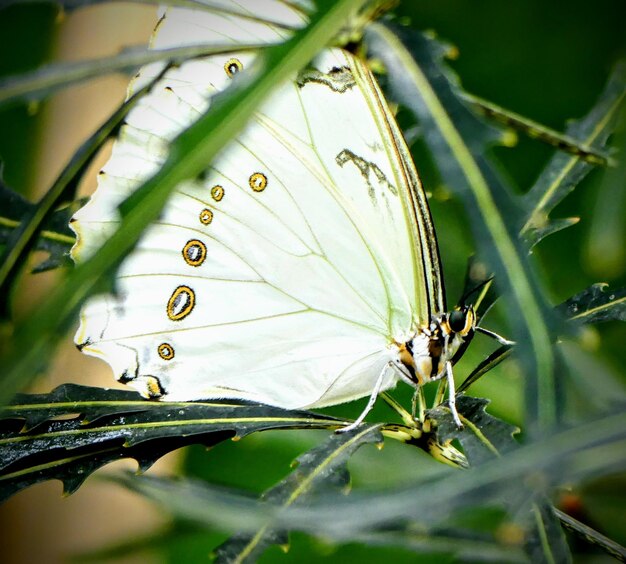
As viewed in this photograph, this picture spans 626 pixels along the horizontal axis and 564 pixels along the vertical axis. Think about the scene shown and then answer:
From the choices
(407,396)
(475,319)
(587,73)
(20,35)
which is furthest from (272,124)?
(20,35)

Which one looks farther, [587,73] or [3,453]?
[587,73]

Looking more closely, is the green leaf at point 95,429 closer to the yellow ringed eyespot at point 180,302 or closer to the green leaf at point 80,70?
the yellow ringed eyespot at point 180,302

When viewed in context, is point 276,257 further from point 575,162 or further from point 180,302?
point 575,162

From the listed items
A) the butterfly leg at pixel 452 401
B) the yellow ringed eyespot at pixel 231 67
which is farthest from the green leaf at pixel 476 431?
the yellow ringed eyespot at pixel 231 67

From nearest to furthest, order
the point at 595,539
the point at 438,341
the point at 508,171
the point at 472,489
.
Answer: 1. the point at 472,489
2. the point at 595,539
3. the point at 438,341
4. the point at 508,171

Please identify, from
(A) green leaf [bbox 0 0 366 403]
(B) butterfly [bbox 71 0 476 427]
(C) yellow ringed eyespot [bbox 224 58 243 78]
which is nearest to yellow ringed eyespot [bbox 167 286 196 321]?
(B) butterfly [bbox 71 0 476 427]

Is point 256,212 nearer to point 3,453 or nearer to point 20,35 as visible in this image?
point 3,453

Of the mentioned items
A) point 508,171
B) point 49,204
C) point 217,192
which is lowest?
point 49,204

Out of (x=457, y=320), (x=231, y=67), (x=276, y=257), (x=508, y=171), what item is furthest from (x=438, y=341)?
(x=508, y=171)
